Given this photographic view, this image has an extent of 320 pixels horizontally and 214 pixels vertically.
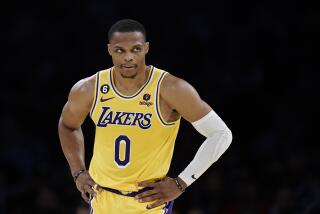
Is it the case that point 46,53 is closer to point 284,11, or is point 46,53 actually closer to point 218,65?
point 218,65

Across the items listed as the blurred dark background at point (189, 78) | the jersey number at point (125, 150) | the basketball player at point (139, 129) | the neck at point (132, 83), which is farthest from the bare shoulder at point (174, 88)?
the blurred dark background at point (189, 78)

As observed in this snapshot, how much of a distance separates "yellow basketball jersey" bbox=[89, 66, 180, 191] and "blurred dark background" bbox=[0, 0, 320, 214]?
3.12 meters

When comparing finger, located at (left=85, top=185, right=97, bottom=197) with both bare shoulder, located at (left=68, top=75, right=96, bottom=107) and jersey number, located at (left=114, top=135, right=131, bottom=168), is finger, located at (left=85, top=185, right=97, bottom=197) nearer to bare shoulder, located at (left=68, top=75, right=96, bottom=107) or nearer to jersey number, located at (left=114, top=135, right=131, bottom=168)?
jersey number, located at (left=114, top=135, right=131, bottom=168)

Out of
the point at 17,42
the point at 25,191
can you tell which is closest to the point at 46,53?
the point at 17,42

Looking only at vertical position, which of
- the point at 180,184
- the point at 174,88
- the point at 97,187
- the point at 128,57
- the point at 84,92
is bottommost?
the point at 97,187

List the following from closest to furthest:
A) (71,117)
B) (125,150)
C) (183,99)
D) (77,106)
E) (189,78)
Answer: (183,99) → (125,150) → (77,106) → (71,117) → (189,78)

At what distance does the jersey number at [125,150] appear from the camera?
4285mm

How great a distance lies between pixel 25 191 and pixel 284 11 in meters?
3.74

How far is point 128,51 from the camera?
423 centimetres

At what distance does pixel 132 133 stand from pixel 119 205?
0.47 meters

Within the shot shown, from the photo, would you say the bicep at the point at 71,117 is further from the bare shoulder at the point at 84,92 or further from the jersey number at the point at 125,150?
the jersey number at the point at 125,150

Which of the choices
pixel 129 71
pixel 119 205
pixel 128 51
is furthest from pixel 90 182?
pixel 128 51

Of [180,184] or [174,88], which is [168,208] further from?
[174,88]

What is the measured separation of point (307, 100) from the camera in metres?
7.88
